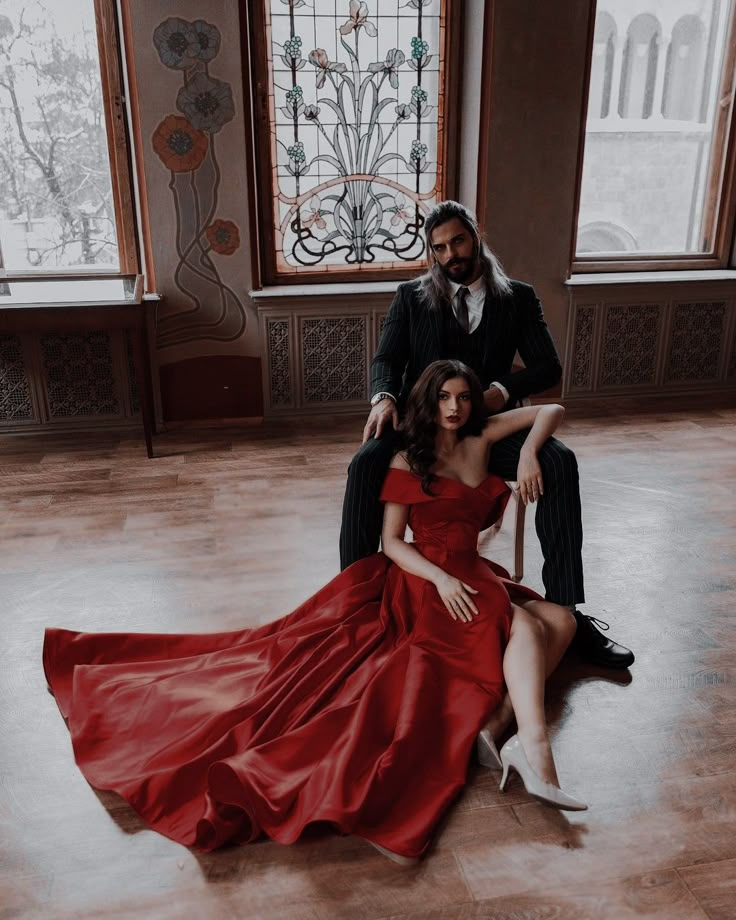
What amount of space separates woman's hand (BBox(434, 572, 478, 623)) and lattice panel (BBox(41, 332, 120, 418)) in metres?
2.73

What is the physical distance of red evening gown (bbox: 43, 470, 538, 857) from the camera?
5.68 ft

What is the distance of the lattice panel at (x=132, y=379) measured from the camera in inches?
167

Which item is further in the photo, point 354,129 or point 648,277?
point 648,277

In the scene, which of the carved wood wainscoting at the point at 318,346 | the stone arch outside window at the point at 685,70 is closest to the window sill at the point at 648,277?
the stone arch outside window at the point at 685,70

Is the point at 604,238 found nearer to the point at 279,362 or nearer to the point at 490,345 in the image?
the point at 279,362

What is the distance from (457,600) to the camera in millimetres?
2098

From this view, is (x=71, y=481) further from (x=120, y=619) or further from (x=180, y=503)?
(x=120, y=619)

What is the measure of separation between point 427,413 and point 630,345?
290cm

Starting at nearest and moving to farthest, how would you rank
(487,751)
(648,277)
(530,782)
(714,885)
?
(714,885), (530,782), (487,751), (648,277)

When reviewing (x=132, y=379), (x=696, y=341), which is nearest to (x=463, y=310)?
(x=132, y=379)

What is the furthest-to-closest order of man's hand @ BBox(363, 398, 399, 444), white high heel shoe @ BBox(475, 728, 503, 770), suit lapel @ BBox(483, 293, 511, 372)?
suit lapel @ BBox(483, 293, 511, 372), man's hand @ BBox(363, 398, 399, 444), white high heel shoe @ BBox(475, 728, 503, 770)

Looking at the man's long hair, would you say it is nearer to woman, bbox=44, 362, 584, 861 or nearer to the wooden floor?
woman, bbox=44, 362, 584, 861

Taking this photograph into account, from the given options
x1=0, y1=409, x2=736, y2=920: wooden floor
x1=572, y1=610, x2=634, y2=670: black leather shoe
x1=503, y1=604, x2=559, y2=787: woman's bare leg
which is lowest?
x1=0, y1=409, x2=736, y2=920: wooden floor

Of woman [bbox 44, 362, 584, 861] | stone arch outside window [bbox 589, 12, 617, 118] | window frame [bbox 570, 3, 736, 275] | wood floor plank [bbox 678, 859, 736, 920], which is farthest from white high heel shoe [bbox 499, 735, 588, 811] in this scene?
stone arch outside window [bbox 589, 12, 617, 118]
